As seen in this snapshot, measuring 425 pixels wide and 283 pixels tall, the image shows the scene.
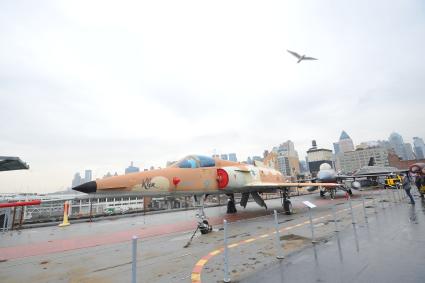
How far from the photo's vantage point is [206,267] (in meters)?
4.90

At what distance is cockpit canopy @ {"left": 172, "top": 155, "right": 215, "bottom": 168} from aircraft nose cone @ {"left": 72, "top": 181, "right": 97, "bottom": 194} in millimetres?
3333

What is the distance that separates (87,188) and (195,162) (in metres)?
4.55

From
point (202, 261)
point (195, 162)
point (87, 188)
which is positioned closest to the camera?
point (202, 261)

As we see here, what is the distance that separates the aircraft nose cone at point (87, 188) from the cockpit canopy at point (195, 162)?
333 cm

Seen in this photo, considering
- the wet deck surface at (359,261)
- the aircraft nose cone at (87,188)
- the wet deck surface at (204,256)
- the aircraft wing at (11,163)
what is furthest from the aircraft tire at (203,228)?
the aircraft wing at (11,163)

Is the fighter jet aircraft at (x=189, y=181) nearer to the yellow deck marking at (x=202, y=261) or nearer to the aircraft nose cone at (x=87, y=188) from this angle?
the aircraft nose cone at (x=87, y=188)

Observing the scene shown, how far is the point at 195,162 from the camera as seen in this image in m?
9.98

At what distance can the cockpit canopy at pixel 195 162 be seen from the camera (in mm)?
9500

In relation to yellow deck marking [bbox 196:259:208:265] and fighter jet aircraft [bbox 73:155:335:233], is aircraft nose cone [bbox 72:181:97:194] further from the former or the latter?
yellow deck marking [bbox 196:259:208:265]

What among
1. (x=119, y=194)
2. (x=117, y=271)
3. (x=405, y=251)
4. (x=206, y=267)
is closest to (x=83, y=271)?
(x=117, y=271)

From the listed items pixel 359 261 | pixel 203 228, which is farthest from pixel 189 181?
pixel 359 261

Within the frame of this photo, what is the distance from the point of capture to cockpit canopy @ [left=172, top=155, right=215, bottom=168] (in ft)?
31.2

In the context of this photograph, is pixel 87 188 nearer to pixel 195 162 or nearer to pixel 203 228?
pixel 203 228

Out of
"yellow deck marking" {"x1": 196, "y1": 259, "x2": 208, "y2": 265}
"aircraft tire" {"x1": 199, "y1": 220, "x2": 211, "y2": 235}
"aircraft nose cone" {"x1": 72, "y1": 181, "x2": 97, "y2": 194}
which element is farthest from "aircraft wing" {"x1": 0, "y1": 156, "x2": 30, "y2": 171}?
"yellow deck marking" {"x1": 196, "y1": 259, "x2": 208, "y2": 265}
